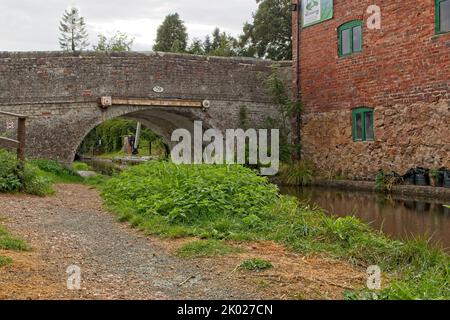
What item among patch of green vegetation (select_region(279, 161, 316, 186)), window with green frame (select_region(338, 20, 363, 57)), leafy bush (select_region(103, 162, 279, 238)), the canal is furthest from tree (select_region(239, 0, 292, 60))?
leafy bush (select_region(103, 162, 279, 238))

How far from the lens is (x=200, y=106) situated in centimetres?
1692

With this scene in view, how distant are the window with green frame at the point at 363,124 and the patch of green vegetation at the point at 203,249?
427 inches

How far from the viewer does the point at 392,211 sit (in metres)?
10.2

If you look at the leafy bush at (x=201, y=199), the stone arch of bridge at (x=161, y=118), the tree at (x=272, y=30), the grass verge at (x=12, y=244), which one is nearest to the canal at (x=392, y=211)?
the leafy bush at (x=201, y=199)

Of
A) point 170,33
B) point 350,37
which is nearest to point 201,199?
point 350,37

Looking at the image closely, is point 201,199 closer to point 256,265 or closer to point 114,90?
point 256,265

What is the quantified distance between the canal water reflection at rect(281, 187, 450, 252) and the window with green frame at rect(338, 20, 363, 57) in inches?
175

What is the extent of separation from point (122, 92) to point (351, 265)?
1225 cm

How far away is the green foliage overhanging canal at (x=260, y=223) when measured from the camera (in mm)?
4692

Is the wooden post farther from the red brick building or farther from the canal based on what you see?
the red brick building

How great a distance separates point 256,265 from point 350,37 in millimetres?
12694

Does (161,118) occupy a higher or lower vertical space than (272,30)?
lower

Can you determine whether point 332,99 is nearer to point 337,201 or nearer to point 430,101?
point 430,101
